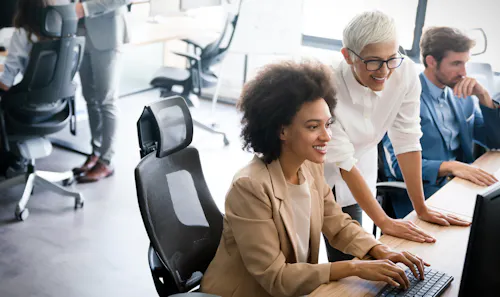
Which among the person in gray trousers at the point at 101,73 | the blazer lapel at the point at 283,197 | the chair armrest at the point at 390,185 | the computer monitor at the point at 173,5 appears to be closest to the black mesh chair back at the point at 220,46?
the computer monitor at the point at 173,5

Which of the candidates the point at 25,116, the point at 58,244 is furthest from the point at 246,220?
the point at 25,116

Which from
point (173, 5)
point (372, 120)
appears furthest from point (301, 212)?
point (173, 5)

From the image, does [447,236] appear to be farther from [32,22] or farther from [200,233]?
[32,22]

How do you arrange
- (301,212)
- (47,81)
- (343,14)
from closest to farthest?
1. (301,212)
2. (47,81)
3. (343,14)

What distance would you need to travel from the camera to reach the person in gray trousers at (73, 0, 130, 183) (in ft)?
13.2

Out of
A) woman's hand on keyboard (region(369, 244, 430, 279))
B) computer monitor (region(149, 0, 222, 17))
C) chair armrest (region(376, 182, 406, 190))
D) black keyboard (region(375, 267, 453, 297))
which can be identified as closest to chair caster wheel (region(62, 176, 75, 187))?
computer monitor (region(149, 0, 222, 17))

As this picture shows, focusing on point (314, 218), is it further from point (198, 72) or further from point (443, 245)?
point (198, 72)

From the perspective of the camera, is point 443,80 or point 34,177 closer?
point 443,80

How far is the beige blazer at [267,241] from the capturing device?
162 cm

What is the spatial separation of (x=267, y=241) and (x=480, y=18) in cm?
379

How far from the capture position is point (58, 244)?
3303 millimetres

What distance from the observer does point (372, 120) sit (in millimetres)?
2158

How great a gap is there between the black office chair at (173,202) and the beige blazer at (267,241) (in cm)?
15

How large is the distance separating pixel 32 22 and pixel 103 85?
79 centimetres
